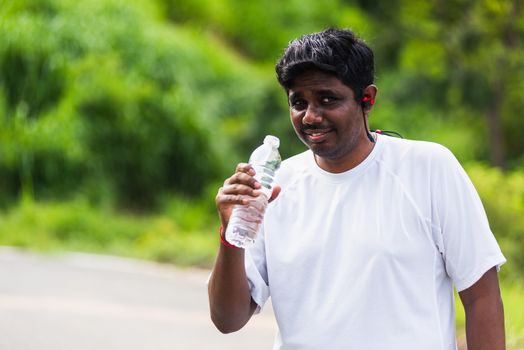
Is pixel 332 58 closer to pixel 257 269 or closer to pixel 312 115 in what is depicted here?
pixel 312 115

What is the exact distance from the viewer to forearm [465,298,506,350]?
2445mm

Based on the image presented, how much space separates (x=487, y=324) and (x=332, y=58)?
0.73 metres

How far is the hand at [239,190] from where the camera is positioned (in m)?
2.34

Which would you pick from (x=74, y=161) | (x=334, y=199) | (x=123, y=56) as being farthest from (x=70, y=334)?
(x=123, y=56)

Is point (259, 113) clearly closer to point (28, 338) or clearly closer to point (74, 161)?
point (74, 161)

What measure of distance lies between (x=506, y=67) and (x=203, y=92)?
7.44 m

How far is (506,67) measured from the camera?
1662 cm

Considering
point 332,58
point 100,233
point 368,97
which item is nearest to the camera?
point 332,58

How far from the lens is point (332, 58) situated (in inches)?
96.2

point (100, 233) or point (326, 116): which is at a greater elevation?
point (326, 116)

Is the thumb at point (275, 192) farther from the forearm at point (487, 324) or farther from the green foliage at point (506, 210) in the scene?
the green foliage at point (506, 210)

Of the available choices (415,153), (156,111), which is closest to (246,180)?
(415,153)

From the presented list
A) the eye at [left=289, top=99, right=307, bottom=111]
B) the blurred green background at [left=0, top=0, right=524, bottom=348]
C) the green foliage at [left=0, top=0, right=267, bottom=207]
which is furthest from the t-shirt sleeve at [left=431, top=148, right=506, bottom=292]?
the green foliage at [left=0, top=0, right=267, bottom=207]

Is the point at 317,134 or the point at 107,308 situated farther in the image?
the point at 107,308
